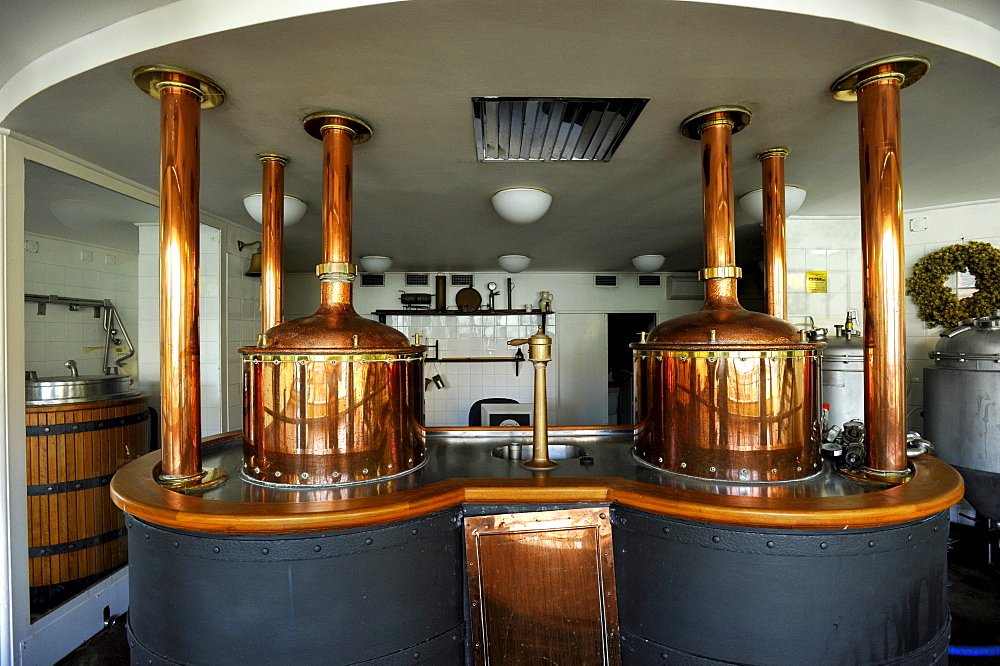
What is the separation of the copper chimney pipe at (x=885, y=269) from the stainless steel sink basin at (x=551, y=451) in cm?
113

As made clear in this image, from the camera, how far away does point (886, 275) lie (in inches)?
67.9

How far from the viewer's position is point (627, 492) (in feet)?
5.39

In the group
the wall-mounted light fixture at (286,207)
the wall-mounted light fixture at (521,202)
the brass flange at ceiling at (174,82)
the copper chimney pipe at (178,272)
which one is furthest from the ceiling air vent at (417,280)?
the copper chimney pipe at (178,272)

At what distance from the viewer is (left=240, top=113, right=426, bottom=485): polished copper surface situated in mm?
1756

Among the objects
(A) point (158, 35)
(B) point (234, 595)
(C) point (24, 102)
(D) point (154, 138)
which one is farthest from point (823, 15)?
(C) point (24, 102)

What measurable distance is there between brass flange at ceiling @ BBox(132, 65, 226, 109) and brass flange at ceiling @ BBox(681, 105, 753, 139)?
1.81m

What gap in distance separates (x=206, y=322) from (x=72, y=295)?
75cm

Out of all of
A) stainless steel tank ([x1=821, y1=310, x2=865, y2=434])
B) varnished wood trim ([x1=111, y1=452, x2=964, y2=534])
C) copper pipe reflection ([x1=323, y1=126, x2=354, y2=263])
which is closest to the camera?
varnished wood trim ([x1=111, y1=452, x2=964, y2=534])

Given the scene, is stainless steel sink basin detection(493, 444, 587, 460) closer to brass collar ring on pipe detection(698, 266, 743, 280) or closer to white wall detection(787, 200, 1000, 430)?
brass collar ring on pipe detection(698, 266, 743, 280)

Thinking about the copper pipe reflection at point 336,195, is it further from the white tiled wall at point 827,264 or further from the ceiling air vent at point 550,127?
the white tiled wall at point 827,264

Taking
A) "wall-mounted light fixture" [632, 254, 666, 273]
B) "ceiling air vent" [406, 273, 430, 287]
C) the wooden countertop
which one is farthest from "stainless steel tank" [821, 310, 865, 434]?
"ceiling air vent" [406, 273, 430, 287]

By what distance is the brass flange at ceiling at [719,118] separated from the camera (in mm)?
1986

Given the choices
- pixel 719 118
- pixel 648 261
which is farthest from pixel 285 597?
pixel 648 261

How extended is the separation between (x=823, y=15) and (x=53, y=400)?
340 cm
